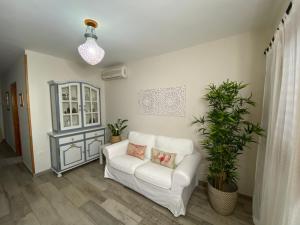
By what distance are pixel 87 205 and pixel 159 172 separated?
1.05 metres

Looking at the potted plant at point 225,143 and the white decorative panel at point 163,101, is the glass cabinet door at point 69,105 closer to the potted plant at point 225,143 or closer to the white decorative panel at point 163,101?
the white decorative panel at point 163,101

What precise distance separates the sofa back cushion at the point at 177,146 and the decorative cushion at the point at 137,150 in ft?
0.87

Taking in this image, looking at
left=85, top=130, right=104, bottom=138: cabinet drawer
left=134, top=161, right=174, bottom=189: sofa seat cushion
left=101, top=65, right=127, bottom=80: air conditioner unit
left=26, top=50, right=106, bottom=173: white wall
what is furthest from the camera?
left=101, top=65, right=127, bottom=80: air conditioner unit

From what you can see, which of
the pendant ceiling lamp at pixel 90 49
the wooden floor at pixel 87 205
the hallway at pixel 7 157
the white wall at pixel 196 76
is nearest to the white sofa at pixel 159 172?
the wooden floor at pixel 87 205

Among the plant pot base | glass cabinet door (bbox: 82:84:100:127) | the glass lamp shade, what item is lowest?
the plant pot base

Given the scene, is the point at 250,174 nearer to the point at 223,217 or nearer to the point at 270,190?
the point at 223,217

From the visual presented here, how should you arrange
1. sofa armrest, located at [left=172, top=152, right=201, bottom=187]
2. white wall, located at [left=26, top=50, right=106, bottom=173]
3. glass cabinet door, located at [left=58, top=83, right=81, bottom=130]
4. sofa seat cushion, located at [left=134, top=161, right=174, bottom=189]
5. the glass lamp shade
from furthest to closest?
glass cabinet door, located at [left=58, top=83, right=81, bottom=130], white wall, located at [left=26, top=50, right=106, bottom=173], sofa seat cushion, located at [left=134, top=161, right=174, bottom=189], sofa armrest, located at [left=172, top=152, right=201, bottom=187], the glass lamp shade

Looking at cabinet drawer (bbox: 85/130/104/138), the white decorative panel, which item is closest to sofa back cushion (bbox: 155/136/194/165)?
the white decorative panel

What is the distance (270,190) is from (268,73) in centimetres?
114

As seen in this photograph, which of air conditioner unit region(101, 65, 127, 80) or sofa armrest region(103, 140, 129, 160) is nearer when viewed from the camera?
sofa armrest region(103, 140, 129, 160)

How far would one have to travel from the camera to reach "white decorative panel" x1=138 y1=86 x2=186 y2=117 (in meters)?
2.31

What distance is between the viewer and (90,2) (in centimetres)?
120

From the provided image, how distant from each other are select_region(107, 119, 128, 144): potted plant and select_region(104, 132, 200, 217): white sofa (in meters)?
0.43

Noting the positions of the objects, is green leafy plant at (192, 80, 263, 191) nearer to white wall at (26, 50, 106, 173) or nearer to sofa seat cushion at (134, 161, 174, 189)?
sofa seat cushion at (134, 161, 174, 189)
